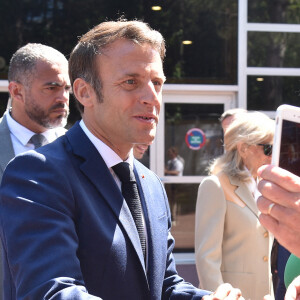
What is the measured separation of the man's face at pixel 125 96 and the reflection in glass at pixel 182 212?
4942 millimetres

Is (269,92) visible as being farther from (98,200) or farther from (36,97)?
(98,200)

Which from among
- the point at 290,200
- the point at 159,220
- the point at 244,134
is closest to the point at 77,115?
the point at 244,134

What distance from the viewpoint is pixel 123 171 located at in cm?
197

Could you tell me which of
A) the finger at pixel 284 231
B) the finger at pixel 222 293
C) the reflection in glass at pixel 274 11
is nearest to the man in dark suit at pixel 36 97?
the finger at pixel 222 293

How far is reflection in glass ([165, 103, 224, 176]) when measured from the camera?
696 cm

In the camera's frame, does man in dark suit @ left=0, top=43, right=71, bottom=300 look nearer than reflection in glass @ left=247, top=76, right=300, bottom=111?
Yes

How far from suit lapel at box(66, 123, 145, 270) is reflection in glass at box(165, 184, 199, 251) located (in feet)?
16.5

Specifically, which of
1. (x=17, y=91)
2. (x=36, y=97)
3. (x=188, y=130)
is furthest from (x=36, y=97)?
(x=188, y=130)

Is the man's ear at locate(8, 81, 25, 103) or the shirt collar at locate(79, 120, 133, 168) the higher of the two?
the man's ear at locate(8, 81, 25, 103)

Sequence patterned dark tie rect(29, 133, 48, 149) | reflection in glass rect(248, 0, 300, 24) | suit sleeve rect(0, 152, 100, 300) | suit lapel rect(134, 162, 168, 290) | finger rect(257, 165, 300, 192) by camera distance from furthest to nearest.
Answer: reflection in glass rect(248, 0, 300, 24), patterned dark tie rect(29, 133, 48, 149), suit lapel rect(134, 162, 168, 290), suit sleeve rect(0, 152, 100, 300), finger rect(257, 165, 300, 192)

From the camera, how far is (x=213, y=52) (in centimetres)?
693

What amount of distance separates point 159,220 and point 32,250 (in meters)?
0.58

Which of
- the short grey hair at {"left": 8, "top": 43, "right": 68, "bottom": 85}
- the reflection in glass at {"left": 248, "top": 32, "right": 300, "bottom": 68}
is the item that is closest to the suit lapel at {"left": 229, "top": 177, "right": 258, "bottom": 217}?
the short grey hair at {"left": 8, "top": 43, "right": 68, "bottom": 85}

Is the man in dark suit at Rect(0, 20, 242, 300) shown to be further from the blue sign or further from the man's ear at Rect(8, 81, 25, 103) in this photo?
the blue sign
